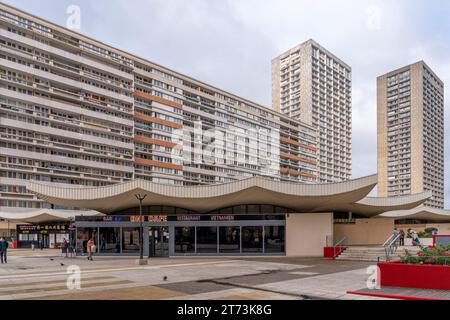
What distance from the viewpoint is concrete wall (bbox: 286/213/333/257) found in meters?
33.5

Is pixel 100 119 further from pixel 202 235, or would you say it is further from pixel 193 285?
pixel 193 285

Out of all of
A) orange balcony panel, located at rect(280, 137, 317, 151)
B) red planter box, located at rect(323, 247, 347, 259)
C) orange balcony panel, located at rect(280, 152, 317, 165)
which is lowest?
red planter box, located at rect(323, 247, 347, 259)

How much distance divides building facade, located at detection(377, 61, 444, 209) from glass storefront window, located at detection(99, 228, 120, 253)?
139 meters

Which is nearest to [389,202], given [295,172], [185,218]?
[185,218]

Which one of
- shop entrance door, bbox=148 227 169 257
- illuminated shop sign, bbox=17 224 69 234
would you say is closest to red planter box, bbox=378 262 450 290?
shop entrance door, bbox=148 227 169 257

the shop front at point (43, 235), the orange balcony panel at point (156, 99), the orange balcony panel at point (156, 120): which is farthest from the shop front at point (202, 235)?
the orange balcony panel at point (156, 99)

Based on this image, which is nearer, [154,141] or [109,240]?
[109,240]

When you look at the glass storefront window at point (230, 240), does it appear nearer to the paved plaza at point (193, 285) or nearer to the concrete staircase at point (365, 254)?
the concrete staircase at point (365, 254)

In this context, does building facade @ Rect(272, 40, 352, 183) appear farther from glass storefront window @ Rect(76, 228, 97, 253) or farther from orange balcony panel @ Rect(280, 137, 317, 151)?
glass storefront window @ Rect(76, 228, 97, 253)

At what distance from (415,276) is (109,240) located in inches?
1062

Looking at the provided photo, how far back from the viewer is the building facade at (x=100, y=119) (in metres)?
71.8

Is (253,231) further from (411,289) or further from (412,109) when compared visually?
(412,109)

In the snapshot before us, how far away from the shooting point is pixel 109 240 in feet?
116

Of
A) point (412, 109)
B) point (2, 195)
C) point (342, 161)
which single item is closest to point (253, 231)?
point (2, 195)
